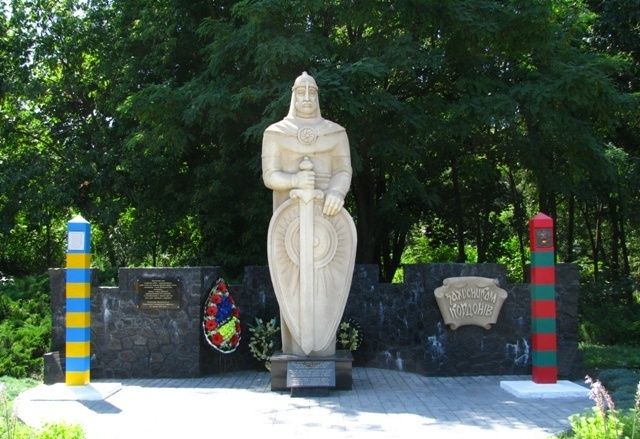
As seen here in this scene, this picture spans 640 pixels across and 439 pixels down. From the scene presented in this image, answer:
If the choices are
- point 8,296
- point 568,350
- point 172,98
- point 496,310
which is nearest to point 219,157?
point 172,98

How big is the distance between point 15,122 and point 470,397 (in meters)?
13.3

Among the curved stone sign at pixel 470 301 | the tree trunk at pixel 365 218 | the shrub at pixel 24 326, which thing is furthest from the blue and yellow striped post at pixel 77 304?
the tree trunk at pixel 365 218

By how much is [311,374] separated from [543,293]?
2.99 m

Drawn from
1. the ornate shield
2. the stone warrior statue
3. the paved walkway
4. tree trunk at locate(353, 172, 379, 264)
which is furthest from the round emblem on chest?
tree trunk at locate(353, 172, 379, 264)

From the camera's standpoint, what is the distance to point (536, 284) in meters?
8.83

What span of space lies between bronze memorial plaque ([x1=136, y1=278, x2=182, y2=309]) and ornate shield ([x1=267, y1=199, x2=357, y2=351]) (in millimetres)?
2062

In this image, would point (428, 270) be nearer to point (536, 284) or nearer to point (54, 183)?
point (536, 284)

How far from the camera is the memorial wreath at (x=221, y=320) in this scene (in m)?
10.4

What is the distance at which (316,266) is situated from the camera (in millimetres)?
8820

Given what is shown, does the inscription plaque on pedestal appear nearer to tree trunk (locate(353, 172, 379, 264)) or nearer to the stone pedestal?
the stone pedestal

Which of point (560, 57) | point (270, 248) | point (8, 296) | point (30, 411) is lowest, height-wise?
point (30, 411)

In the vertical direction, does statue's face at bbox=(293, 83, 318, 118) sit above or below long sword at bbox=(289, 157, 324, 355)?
above

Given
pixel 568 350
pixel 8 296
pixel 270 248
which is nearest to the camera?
pixel 270 248

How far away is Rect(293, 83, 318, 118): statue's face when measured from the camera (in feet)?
29.6
